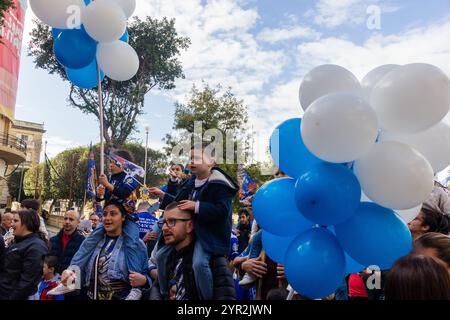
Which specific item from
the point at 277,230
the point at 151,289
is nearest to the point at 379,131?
the point at 277,230

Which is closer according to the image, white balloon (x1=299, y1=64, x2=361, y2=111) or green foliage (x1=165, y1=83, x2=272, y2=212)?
white balloon (x1=299, y1=64, x2=361, y2=111)

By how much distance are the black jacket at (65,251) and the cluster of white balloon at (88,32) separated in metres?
1.92

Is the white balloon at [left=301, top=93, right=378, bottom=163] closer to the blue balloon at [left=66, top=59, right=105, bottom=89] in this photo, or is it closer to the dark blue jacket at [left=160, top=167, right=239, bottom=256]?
the dark blue jacket at [left=160, top=167, right=239, bottom=256]

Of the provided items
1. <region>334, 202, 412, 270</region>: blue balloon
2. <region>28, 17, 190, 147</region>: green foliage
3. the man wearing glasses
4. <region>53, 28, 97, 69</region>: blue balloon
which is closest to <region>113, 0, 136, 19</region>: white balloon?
<region>53, 28, 97, 69</region>: blue balloon

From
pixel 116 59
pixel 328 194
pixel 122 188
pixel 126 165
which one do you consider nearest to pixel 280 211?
pixel 328 194

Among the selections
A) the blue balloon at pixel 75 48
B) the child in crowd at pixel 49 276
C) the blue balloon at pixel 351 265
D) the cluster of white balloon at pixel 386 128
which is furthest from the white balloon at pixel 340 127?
the child in crowd at pixel 49 276

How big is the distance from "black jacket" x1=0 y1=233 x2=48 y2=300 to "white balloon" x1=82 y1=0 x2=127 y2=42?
79.5 inches

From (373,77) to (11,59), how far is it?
75.5ft

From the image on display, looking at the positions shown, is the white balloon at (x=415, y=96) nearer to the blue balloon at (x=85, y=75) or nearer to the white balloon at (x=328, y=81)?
the white balloon at (x=328, y=81)

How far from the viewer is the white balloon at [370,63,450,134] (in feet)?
6.38

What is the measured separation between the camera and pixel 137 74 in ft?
55.0

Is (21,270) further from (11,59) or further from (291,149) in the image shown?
(11,59)

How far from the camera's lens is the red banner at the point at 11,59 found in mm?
19953
